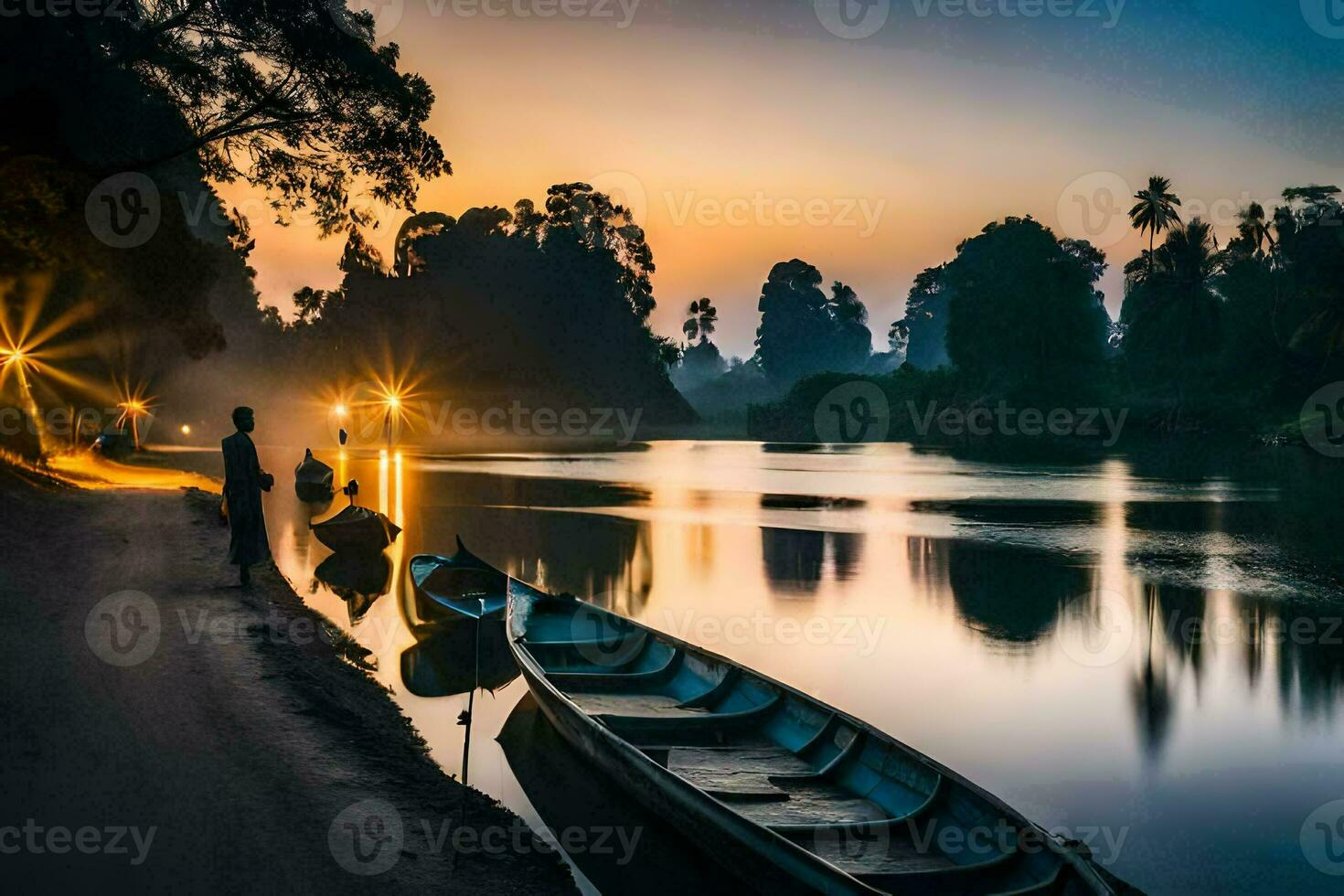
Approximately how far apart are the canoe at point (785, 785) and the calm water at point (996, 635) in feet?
2.83

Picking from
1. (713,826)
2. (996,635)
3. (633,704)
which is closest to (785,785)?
(713,826)

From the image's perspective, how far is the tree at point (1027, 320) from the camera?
9376 centimetres

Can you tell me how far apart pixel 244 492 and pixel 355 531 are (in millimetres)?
9628

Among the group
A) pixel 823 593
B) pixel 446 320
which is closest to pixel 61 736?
pixel 823 593

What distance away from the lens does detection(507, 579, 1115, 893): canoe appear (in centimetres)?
673

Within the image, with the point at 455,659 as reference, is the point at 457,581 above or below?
above

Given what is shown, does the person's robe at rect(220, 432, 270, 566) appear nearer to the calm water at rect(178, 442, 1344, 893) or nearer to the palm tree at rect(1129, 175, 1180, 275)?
the calm water at rect(178, 442, 1344, 893)

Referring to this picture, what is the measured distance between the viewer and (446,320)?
11681 centimetres

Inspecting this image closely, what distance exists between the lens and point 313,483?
1613 inches

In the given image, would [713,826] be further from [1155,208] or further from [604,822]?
[1155,208]

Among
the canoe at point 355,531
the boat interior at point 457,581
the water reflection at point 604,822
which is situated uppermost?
the canoe at point 355,531

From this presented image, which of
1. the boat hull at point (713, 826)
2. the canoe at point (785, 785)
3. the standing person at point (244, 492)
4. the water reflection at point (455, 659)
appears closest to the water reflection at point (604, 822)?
the boat hull at point (713, 826)

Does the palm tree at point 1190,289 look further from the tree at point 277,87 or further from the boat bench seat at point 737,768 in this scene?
the boat bench seat at point 737,768

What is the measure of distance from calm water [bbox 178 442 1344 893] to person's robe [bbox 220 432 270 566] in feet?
8.73
